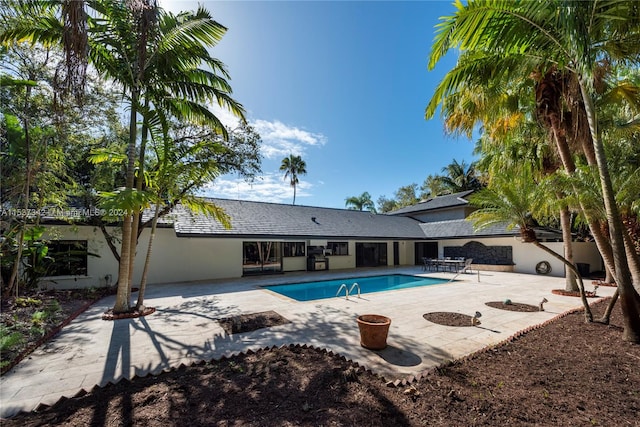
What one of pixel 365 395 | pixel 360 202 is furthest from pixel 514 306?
pixel 360 202

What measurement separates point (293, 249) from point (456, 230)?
41.5ft

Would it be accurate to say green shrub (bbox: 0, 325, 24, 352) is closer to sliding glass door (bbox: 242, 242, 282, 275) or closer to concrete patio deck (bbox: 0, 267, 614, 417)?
concrete patio deck (bbox: 0, 267, 614, 417)

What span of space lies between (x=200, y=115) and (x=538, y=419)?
9827mm

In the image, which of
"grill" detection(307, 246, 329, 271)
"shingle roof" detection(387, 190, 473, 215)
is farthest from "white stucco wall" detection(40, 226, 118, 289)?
"shingle roof" detection(387, 190, 473, 215)

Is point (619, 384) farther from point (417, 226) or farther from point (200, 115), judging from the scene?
point (417, 226)

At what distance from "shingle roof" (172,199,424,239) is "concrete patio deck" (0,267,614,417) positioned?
457cm

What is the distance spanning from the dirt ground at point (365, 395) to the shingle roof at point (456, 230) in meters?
14.6

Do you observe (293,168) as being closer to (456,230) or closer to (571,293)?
(456,230)

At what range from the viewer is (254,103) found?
12602 millimetres

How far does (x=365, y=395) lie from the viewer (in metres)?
3.67

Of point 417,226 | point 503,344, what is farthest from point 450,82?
point 417,226

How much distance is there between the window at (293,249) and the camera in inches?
750

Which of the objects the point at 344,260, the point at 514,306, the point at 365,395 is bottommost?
the point at 514,306

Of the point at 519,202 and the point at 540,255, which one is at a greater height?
the point at 519,202
